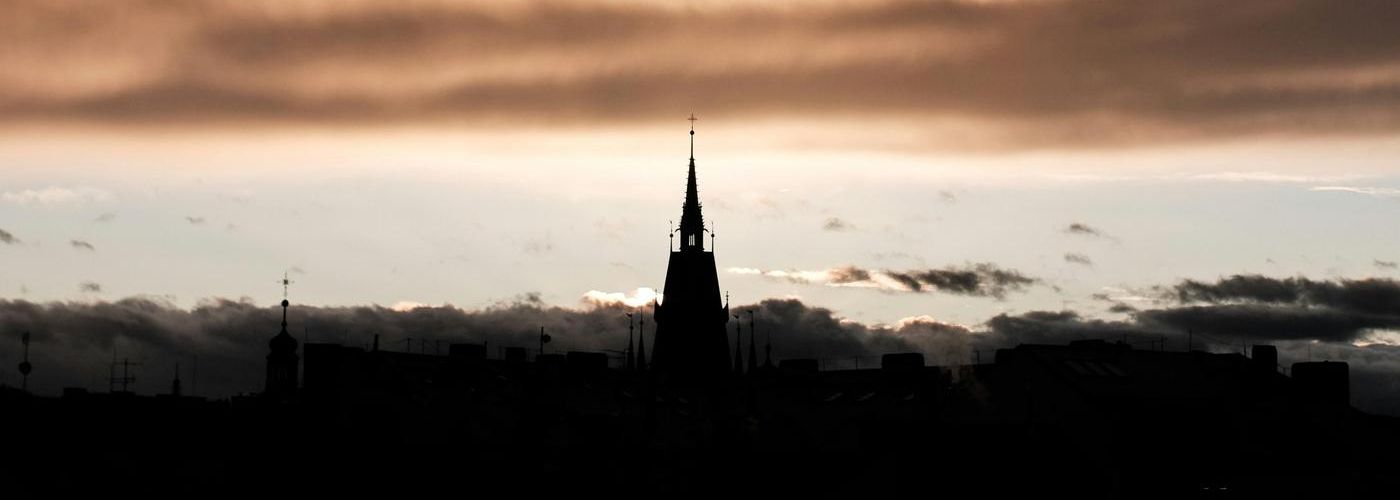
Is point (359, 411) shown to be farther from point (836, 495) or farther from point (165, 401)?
point (836, 495)

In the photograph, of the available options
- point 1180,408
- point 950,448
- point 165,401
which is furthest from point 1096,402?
point 165,401

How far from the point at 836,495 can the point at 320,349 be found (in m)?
40.6

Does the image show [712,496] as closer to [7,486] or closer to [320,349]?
[320,349]

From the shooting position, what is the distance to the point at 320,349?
192 m

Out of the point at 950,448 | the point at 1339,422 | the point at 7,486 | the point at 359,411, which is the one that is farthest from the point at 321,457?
the point at 1339,422

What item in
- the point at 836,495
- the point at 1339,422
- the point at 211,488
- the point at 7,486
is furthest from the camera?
the point at 1339,422

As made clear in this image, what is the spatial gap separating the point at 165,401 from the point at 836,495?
47550 millimetres

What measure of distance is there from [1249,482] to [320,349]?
6606cm

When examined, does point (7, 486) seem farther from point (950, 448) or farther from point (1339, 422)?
point (1339, 422)

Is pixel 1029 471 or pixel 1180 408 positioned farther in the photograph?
pixel 1180 408

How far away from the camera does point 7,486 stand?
15375cm

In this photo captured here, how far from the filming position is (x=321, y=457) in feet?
576

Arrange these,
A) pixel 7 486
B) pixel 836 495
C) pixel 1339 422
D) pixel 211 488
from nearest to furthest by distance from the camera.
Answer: pixel 7 486, pixel 211 488, pixel 836 495, pixel 1339 422

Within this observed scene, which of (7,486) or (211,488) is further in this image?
(211,488)
